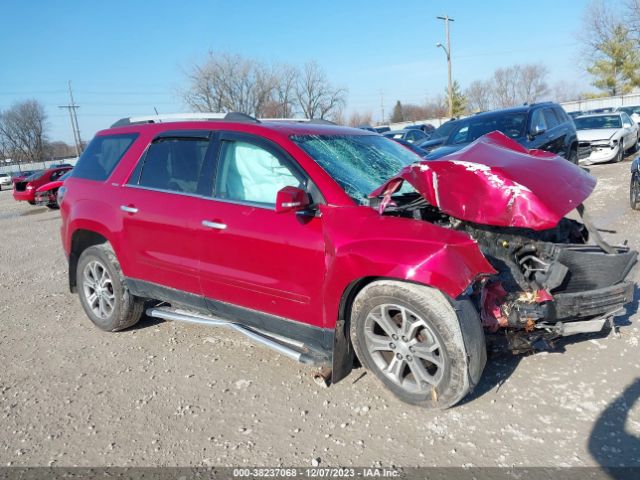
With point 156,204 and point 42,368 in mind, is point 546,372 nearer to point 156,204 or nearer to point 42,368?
point 156,204

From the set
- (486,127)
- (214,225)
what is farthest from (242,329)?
(486,127)

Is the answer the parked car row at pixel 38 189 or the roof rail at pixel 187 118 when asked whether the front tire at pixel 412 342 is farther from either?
the parked car row at pixel 38 189

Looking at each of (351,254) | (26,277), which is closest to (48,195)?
(26,277)

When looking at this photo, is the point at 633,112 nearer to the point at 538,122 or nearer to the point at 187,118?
the point at 538,122

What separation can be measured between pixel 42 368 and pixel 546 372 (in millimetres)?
3845

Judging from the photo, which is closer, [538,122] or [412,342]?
[412,342]

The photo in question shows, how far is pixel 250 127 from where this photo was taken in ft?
11.9

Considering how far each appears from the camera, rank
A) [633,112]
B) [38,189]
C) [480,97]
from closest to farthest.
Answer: [38,189]
[633,112]
[480,97]

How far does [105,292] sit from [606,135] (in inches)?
559

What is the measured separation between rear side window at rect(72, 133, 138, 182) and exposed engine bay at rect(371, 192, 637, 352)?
101 inches

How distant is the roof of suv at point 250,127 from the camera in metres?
3.63

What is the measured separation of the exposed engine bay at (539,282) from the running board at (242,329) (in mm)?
1105

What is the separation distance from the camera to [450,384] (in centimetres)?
Result: 284

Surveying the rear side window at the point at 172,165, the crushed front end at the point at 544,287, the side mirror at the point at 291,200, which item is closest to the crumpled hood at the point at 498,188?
the crushed front end at the point at 544,287
